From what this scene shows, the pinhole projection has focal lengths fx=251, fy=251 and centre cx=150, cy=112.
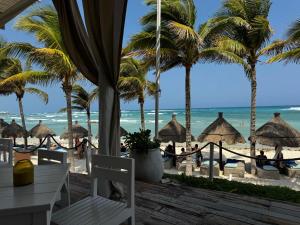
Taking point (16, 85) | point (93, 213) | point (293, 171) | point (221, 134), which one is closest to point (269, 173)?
point (293, 171)

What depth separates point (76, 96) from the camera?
58.0 feet

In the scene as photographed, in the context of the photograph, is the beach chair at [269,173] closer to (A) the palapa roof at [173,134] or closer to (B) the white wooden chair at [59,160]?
(A) the palapa roof at [173,134]

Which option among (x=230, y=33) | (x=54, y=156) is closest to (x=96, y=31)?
(x=54, y=156)

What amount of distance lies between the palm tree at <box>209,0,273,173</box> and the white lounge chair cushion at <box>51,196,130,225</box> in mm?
9467

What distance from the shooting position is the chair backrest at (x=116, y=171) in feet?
6.30

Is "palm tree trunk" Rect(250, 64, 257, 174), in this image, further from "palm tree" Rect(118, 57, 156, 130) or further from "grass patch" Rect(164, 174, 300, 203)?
"grass patch" Rect(164, 174, 300, 203)

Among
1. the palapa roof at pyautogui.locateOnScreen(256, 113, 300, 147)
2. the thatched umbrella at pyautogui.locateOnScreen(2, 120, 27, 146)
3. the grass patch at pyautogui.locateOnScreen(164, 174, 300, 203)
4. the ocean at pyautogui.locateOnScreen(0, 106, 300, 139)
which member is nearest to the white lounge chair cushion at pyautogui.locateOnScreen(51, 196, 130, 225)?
the grass patch at pyautogui.locateOnScreen(164, 174, 300, 203)

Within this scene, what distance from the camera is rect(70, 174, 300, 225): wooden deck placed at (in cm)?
277

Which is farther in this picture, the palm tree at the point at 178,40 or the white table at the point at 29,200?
the palm tree at the point at 178,40

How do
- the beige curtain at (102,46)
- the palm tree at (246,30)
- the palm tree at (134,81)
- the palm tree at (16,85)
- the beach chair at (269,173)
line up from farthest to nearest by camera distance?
the palm tree at (16,85), the palm tree at (134,81), the palm tree at (246,30), the beach chair at (269,173), the beige curtain at (102,46)

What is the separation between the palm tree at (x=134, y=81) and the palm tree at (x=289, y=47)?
217 inches

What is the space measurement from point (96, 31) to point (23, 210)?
2.32 metres

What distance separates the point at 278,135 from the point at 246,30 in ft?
15.2

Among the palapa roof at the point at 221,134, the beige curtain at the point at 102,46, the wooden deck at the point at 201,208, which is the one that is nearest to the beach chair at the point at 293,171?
the palapa roof at the point at 221,134
